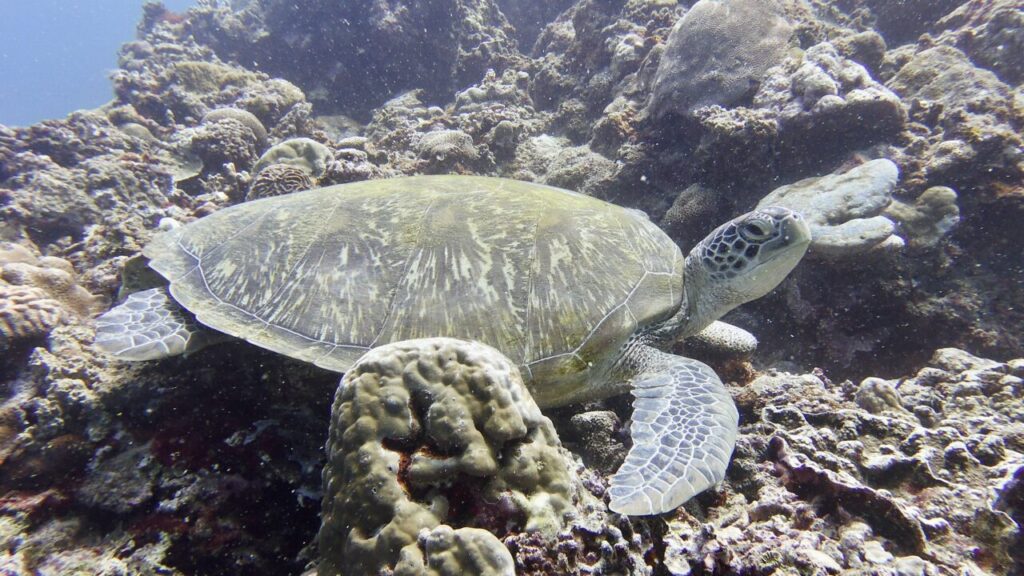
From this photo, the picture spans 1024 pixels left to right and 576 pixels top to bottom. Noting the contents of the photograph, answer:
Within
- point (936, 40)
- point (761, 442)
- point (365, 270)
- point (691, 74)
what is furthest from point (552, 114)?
point (761, 442)

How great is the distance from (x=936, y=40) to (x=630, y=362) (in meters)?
8.68

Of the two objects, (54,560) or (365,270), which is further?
(365,270)

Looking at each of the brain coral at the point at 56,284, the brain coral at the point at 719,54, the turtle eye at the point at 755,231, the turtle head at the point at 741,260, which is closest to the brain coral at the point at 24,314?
the brain coral at the point at 56,284

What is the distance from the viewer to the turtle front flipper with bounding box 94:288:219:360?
8.81 ft

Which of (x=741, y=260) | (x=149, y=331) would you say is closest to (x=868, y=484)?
(x=741, y=260)

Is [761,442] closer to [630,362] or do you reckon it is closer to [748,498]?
[748,498]

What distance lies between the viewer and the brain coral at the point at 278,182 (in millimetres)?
5418

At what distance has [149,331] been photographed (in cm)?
286

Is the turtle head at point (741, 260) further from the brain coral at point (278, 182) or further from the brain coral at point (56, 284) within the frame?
the brain coral at point (56, 284)

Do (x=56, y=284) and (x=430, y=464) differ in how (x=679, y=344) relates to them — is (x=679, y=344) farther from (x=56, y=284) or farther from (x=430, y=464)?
(x=56, y=284)

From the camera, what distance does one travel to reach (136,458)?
2.41m

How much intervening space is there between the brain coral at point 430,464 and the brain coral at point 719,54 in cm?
601

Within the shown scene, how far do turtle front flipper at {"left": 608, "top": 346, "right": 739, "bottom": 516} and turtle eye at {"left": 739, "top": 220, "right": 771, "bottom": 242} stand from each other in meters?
1.16

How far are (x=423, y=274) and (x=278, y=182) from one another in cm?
374
